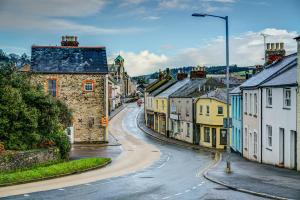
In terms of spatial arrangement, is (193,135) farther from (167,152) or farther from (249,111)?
(249,111)

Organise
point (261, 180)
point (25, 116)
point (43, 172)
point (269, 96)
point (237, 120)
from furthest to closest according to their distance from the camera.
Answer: point (237, 120) → point (25, 116) → point (269, 96) → point (43, 172) → point (261, 180)

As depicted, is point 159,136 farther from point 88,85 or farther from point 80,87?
point 80,87

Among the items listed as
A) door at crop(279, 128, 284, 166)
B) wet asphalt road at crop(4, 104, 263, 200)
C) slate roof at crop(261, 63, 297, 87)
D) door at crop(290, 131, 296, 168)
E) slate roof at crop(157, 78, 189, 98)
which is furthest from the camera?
slate roof at crop(157, 78, 189, 98)

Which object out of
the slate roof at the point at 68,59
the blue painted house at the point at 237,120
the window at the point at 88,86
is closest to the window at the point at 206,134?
the blue painted house at the point at 237,120

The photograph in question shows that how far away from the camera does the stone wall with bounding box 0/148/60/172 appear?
97.2 ft

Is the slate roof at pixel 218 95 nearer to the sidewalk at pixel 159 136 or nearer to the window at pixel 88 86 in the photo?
the sidewalk at pixel 159 136

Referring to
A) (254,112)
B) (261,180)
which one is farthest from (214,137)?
(261,180)

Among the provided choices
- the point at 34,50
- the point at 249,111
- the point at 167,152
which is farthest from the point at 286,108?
the point at 34,50

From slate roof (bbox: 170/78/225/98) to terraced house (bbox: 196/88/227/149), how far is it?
370 centimetres

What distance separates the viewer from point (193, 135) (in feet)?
192

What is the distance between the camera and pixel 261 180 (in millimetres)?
24281

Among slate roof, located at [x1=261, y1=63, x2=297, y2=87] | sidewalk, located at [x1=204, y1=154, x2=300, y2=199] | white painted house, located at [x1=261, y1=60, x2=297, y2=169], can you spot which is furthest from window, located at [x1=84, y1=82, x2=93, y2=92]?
sidewalk, located at [x1=204, y1=154, x2=300, y2=199]

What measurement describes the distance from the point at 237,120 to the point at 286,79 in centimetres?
1477

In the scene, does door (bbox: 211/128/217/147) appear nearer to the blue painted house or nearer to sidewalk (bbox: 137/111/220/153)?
sidewalk (bbox: 137/111/220/153)
